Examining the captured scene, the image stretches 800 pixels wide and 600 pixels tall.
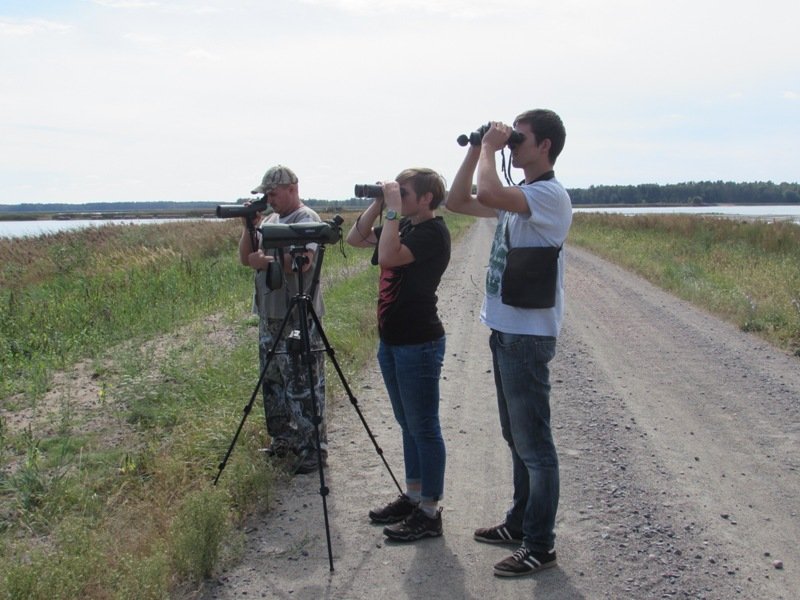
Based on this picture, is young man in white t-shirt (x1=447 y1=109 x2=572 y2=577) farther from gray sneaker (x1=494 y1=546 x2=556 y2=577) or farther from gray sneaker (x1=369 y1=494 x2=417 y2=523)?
gray sneaker (x1=369 y1=494 x2=417 y2=523)

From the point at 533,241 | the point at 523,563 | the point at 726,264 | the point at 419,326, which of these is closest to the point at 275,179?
the point at 419,326

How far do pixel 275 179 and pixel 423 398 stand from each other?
173 centimetres

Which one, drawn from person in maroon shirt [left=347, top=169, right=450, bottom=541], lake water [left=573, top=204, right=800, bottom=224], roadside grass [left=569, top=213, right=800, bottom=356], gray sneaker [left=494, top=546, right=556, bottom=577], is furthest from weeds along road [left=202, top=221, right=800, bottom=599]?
lake water [left=573, top=204, right=800, bottom=224]

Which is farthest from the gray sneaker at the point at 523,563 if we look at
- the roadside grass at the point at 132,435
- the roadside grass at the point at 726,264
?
the roadside grass at the point at 726,264

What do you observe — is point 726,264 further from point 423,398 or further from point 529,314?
point 529,314

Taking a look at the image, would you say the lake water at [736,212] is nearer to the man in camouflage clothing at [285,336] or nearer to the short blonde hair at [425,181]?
the man in camouflage clothing at [285,336]

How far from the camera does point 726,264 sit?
1792 cm

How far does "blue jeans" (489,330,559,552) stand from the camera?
11.5ft

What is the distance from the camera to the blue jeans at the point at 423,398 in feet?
12.8

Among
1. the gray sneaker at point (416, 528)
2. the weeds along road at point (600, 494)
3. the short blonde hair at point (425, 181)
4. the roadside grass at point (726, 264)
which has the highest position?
the short blonde hair at point (425, 181)

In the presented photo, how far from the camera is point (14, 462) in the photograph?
517 cm

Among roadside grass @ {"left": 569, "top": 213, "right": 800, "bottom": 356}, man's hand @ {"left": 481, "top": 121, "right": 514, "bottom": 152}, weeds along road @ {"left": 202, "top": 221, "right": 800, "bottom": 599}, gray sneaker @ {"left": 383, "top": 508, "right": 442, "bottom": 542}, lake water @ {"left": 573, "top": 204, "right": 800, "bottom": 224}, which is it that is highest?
man's hand @ {"left": 481, "top": 121, "right": 514, "bottom": 152}

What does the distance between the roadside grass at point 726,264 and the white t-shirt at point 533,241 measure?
6317mm

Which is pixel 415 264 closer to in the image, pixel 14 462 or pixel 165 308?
pixel 14 462
